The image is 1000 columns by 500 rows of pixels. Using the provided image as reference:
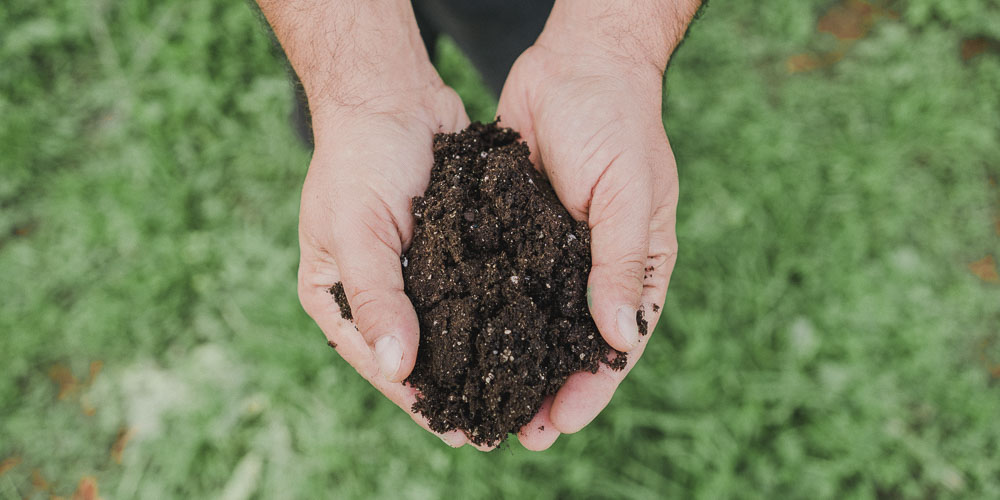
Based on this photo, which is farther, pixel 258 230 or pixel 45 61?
pixel 45 61

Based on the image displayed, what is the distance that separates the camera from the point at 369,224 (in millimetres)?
2002

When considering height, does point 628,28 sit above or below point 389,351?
above

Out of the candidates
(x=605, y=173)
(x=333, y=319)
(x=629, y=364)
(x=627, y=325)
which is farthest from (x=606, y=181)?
(x=333, y=319)

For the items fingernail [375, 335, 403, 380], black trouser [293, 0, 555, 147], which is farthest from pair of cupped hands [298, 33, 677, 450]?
black trouser [293, 0, 555, 147]

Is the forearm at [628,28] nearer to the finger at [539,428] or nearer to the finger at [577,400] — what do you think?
the finger at [577,400]

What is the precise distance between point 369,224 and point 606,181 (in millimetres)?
846

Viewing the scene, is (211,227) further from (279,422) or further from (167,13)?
(167,13)

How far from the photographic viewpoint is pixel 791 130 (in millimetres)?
3889

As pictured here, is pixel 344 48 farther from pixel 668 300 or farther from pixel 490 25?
pixel 668 300

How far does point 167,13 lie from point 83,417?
286cm

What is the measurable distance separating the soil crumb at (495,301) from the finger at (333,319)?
0.74 ft

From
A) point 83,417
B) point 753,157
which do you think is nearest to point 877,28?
point 753,157

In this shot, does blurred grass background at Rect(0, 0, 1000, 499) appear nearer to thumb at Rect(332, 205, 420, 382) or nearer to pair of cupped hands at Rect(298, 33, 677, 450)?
pair of cupped hands at Rect(298, 33, 677, 450)

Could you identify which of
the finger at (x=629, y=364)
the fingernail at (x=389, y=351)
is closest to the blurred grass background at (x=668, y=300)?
the finger at (x=629, y=364)
